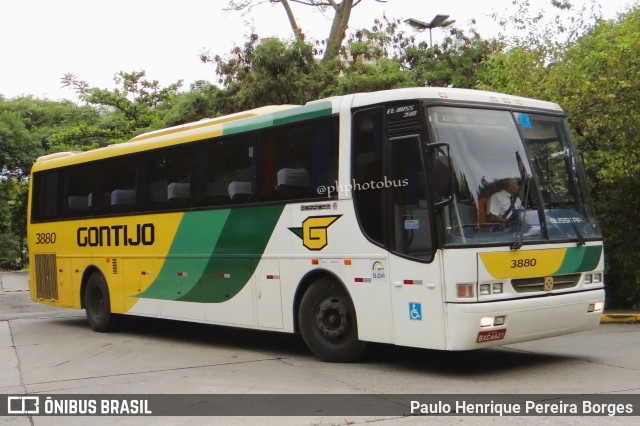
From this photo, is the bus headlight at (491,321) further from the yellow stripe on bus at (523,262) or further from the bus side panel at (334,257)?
the bus side panel at (334,257)

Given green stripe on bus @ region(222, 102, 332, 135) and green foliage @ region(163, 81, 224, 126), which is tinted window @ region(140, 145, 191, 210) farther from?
green foliage @ region(163, 81, 224, 126)

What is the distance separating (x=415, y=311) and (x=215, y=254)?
3980 mm

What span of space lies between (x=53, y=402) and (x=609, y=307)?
1299cm

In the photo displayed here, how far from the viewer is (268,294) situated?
1103 cm

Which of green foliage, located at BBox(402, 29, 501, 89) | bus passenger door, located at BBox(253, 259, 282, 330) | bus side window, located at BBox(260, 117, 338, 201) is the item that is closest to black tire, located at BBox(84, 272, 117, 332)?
bus passenger door, located at BBox(253, 259, 282, 330)

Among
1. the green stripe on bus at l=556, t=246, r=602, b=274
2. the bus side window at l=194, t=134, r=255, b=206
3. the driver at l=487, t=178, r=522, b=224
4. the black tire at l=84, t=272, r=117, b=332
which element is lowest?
the black tire at l=84, t=272, r=117, b=332

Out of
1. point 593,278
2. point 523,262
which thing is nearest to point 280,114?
point 523,262

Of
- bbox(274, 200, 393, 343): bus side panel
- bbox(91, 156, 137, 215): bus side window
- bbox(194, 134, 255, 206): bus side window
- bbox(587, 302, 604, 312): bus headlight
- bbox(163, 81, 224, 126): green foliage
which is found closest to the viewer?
bbox(274, 200, 393, 343): bus side panel

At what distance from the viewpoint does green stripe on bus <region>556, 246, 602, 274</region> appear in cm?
934

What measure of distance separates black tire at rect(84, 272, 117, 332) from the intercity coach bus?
6.82 ft

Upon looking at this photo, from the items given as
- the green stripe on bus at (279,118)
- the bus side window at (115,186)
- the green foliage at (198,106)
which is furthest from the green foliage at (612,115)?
the green foliage at (198,106)

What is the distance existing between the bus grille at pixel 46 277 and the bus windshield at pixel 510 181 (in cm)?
989

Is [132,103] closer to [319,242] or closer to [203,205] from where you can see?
[203,205]
